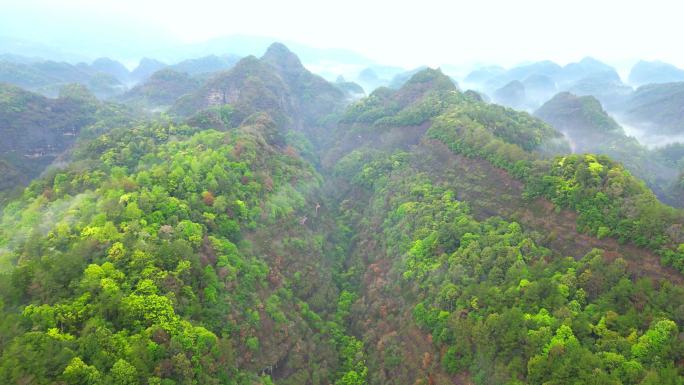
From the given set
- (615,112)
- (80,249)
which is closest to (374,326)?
(80,249)

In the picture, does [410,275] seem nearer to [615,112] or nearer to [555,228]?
[555,228]

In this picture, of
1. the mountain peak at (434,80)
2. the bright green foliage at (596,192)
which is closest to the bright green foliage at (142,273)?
the bright green foliage at (596,192)

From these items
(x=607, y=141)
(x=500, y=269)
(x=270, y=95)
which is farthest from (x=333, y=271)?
(x=607, y=141)

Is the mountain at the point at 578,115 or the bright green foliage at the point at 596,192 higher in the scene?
the bright green foliage at the point at 596,192

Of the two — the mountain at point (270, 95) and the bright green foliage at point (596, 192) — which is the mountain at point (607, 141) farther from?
the mountain at point (270, 95)

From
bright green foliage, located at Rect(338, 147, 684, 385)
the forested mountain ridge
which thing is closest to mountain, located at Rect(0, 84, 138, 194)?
the forested mountain ridge

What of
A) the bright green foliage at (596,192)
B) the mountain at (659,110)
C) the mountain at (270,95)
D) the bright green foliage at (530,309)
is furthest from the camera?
the mountain at (659,110)

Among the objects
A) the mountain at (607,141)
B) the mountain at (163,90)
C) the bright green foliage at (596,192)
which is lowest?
the mountain at (607,141)
